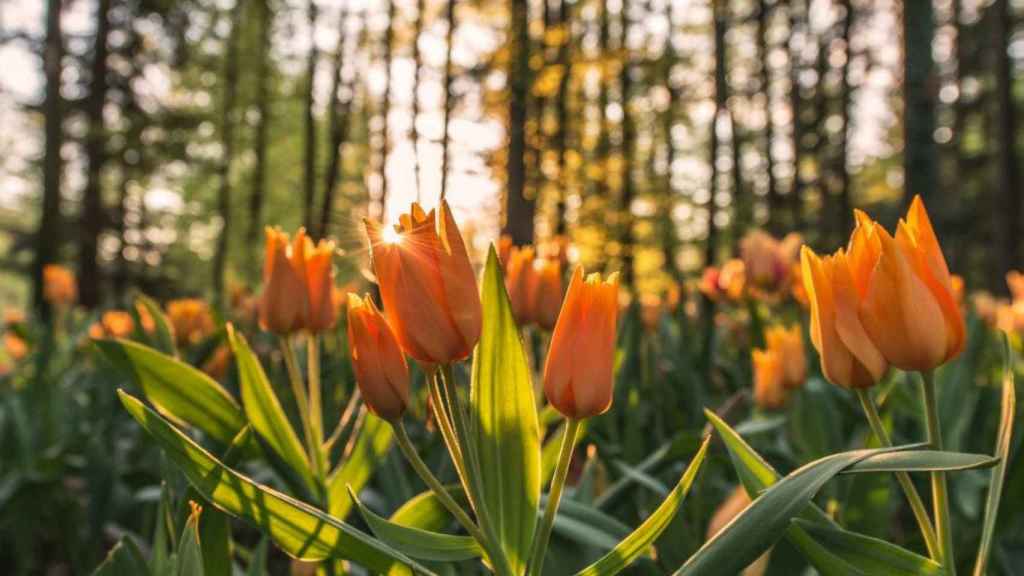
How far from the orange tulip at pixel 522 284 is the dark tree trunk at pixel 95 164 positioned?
14.1 metres

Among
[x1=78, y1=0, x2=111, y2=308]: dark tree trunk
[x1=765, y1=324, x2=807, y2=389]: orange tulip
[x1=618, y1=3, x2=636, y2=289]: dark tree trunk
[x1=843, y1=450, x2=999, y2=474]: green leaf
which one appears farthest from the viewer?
[x1=78, y1=0, x2=111, y2=308]: dark tree trunk

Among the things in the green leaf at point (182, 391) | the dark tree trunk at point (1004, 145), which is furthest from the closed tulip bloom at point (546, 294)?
the dark tree trunk at point (1004, 145)

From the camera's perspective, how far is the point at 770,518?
66cm

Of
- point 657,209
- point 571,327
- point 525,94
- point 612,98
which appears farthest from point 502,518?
point 612,98

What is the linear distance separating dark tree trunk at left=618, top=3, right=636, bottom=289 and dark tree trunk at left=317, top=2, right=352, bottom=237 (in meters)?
4.70

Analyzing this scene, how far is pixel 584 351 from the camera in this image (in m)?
0.78

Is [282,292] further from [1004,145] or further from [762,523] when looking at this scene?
[1004,145]

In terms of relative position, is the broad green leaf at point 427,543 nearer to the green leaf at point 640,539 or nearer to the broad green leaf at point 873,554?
the green leaf at point 640,539

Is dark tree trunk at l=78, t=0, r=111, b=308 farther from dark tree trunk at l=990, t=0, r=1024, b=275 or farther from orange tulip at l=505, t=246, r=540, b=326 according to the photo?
orange tulip at l=505, t=246, r=540, b=326

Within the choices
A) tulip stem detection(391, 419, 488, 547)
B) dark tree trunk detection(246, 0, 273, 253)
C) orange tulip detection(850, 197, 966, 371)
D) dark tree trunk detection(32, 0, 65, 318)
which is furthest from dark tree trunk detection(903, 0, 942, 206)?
dark tree trunk detection(246, 0, 273, 253)

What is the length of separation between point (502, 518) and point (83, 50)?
62.1 ft

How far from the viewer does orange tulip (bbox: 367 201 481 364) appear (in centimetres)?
74

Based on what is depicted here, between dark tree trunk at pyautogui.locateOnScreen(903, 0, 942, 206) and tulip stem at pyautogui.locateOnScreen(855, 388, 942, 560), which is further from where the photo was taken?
dark tree trunk at pyautogui.locateOnScreen(903, 0, 942, 206)

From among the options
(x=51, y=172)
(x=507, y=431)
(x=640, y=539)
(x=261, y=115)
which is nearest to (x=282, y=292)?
(x=507, y=431)
